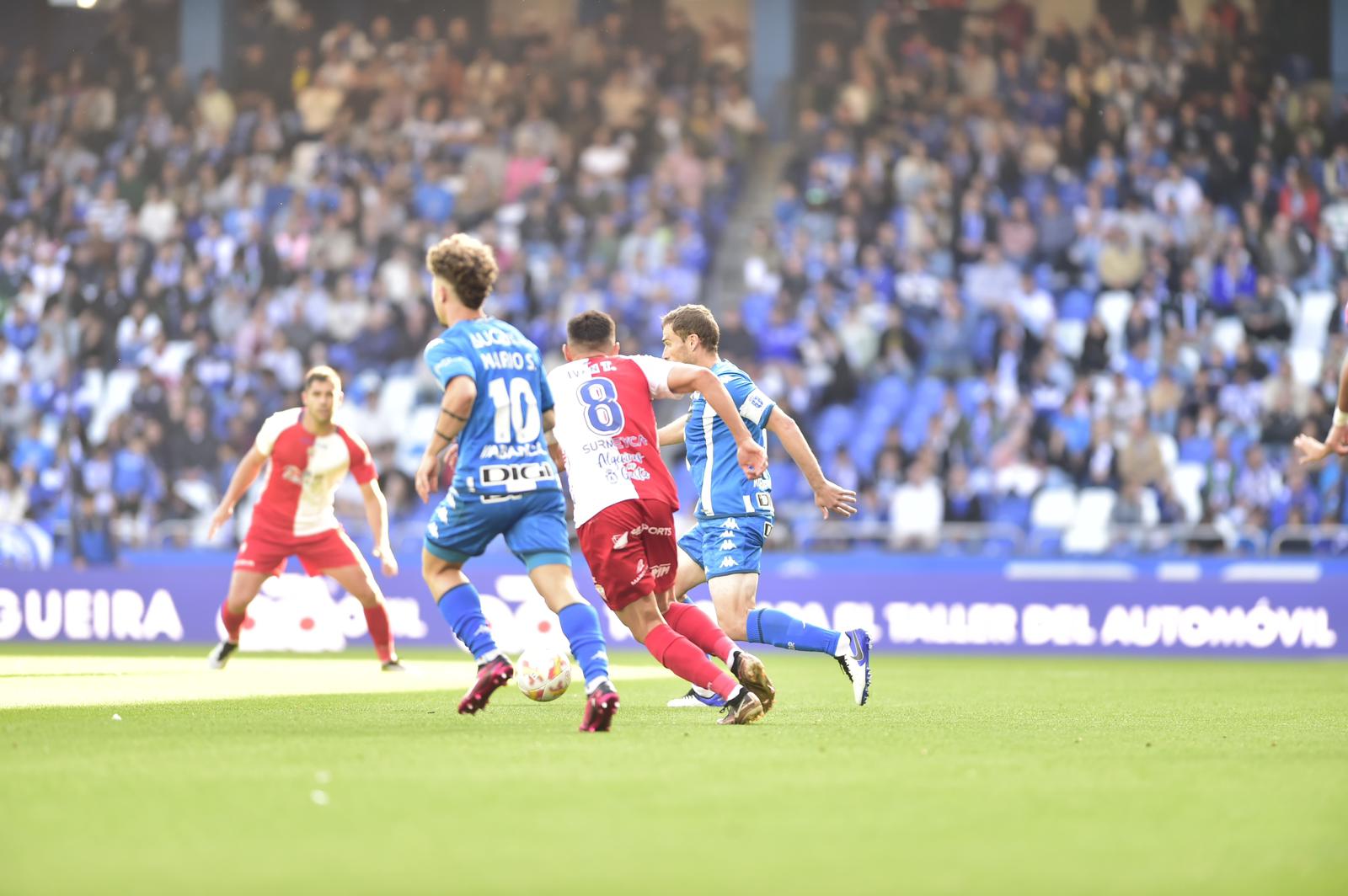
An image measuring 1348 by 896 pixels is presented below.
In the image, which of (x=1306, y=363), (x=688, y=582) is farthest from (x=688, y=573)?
(x=1306, y=363)

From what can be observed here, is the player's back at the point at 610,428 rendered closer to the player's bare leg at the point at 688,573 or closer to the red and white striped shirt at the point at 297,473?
the player's bare leg at the point at 688,573

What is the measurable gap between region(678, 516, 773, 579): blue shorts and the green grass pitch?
847 millimetres

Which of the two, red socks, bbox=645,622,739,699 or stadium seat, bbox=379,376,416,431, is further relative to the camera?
stadium seat, bbox=379,376,416,431

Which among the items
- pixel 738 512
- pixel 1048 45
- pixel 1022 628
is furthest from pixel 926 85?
pixel 738 512

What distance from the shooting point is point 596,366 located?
8938 millimetres

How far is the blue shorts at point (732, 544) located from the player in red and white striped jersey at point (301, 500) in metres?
3.99

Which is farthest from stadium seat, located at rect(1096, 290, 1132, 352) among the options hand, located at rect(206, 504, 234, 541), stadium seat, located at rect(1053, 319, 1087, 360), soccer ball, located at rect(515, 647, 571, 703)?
soccer ball, located at rect(515, 647, 571, 703)

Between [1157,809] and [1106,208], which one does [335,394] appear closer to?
[1157,809]

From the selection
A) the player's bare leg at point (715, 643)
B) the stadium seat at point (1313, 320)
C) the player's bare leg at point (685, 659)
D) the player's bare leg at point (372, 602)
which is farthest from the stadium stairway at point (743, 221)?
the player's bare leg at point (685, 659)

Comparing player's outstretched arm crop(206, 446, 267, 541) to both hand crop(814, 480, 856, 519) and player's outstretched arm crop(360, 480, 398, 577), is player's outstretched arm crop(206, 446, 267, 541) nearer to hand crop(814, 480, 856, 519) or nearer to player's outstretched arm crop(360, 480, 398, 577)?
player's outstretched arm crop(360, 480, 398, 577)

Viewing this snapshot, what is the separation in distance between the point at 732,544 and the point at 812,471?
0.99 metres

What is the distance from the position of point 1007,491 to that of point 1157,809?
51.7ft

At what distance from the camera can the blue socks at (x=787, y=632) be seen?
994 cm

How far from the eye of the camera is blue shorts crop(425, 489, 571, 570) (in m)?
8.31
